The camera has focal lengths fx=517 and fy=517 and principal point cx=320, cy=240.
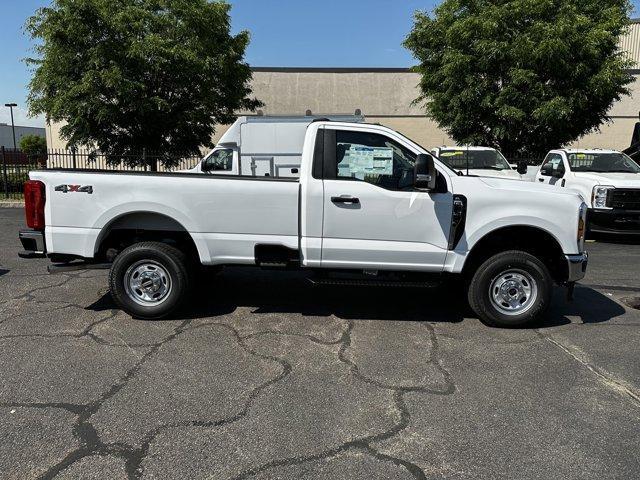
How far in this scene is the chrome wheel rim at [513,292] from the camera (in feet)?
16.9

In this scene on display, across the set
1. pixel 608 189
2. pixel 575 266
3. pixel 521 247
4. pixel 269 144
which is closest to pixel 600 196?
pixel 608 189

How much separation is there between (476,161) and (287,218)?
31.8ft

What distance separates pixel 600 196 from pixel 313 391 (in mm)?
8716

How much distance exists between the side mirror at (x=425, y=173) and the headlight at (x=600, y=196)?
689 centimetres

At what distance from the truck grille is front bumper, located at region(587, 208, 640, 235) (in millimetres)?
101

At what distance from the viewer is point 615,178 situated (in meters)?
10.4

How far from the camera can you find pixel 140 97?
15.9 meters

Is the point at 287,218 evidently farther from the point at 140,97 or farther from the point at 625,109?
the point at 625,109

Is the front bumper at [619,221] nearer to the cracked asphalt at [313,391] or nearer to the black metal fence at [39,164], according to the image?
the cracked asphalt at [313,391]

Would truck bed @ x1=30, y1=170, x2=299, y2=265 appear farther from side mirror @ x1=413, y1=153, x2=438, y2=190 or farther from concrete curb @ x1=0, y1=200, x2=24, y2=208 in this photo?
concrete curb @ x1=0, y1=200, x2=24, y2=208

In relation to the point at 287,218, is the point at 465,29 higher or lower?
higher

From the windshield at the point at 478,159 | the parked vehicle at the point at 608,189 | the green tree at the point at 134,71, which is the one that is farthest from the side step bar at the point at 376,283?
the green tree at the point at 134,71

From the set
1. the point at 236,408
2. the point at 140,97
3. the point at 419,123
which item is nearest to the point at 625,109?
the point at 419,123

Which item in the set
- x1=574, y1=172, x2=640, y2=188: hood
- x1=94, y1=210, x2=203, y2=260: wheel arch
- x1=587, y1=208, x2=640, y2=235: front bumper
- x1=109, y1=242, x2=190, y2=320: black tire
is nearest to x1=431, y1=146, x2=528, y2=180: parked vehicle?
x1=574, y1=172, x2=640, y2=188: hood
